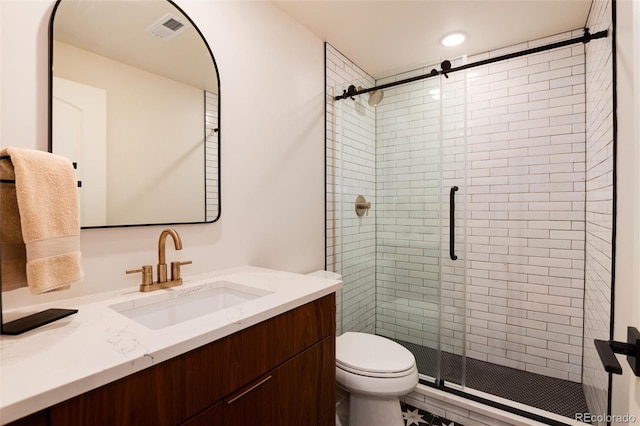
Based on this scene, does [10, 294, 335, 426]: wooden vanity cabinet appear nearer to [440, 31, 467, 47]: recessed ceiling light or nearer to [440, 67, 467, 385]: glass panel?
[440, 67, 467, 385]: glass panel

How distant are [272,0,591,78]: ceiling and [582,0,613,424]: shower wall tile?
0.87 ft

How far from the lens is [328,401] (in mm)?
1290

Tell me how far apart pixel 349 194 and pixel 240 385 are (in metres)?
1.71

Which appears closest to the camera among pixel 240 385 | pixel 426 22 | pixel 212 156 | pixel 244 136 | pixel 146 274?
pixel 240 385

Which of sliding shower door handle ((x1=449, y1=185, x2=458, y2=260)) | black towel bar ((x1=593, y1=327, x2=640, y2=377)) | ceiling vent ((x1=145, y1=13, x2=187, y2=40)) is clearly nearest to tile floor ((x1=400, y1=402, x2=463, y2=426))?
sliding shower door handle ((x1=449, y1=185, x2=458, y2=260))

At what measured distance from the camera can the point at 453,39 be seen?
2.27 m

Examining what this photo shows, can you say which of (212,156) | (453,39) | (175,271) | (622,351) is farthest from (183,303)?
(453,39)

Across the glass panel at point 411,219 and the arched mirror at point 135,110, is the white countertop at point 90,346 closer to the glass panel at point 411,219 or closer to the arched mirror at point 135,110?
the arched mirror at point 135,110

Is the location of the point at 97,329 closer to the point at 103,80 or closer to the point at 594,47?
the point at 103,80

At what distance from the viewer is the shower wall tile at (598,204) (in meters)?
1.45

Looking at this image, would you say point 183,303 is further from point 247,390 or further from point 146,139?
point 146,139

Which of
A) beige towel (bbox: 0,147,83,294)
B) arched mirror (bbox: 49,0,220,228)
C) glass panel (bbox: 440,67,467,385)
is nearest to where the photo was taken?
beige towel (bbox: 0,147,83,294)

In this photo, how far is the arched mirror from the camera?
41.8 inches

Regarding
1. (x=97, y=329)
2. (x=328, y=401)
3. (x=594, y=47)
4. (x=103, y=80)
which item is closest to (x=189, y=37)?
(x=103, y=80)
